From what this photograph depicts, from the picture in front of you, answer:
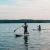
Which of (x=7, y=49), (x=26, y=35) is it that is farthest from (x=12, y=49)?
(x=26, y=35)

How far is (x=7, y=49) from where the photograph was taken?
2753cm

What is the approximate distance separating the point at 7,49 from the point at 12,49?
2.43 ft

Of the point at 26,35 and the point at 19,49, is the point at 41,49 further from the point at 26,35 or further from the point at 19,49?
the point at 26,35

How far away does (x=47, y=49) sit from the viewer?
2706 centimetres

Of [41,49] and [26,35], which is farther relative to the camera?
[26,35]

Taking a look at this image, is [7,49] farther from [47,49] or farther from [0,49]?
[47,49]

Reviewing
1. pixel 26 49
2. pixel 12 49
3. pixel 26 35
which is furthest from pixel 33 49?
pixel 26 35

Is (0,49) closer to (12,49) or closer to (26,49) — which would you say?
(12,49)

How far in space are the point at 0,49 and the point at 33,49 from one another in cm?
438

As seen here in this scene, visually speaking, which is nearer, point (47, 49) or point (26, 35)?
point (47, 49)

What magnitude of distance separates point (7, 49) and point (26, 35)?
1831cm

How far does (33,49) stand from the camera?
27.4 meters

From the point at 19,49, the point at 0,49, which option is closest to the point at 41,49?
the point at 19,49

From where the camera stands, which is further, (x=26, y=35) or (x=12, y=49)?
(x=26, y=35)
